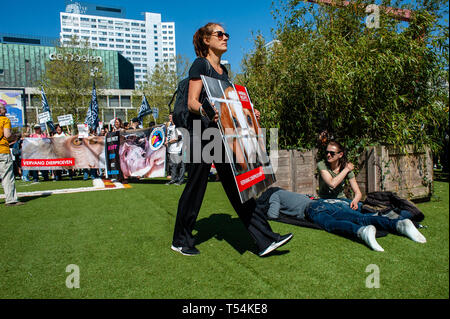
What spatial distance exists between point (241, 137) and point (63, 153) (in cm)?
1046

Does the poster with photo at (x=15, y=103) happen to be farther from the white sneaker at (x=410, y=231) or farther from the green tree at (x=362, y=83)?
the white sneaker at (x=410, y=231)

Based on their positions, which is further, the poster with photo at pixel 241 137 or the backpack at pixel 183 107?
the backpack at pixel 183 107

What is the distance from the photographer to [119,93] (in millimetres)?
98438

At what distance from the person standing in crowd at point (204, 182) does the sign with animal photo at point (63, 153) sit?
9.08 meters

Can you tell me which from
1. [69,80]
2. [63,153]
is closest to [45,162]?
[63,153]

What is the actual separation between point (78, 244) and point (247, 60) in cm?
648

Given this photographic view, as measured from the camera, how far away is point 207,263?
9.96 feet

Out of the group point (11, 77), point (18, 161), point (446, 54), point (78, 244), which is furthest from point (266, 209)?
point (11, 77)

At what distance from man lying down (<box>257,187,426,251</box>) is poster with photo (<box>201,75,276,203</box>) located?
1.36ft

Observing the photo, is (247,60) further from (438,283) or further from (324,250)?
(438,283)

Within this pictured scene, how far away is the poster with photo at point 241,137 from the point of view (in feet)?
9.08

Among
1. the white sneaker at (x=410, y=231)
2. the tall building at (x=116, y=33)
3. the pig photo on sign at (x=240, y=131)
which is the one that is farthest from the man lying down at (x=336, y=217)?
the tall building at (x=116, y=33)

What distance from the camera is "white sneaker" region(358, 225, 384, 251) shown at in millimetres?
3251

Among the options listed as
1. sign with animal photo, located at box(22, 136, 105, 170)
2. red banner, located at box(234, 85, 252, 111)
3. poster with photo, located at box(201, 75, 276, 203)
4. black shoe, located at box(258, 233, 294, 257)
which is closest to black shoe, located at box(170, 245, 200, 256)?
black shoe, located at box(258, 233, 294, 257)
